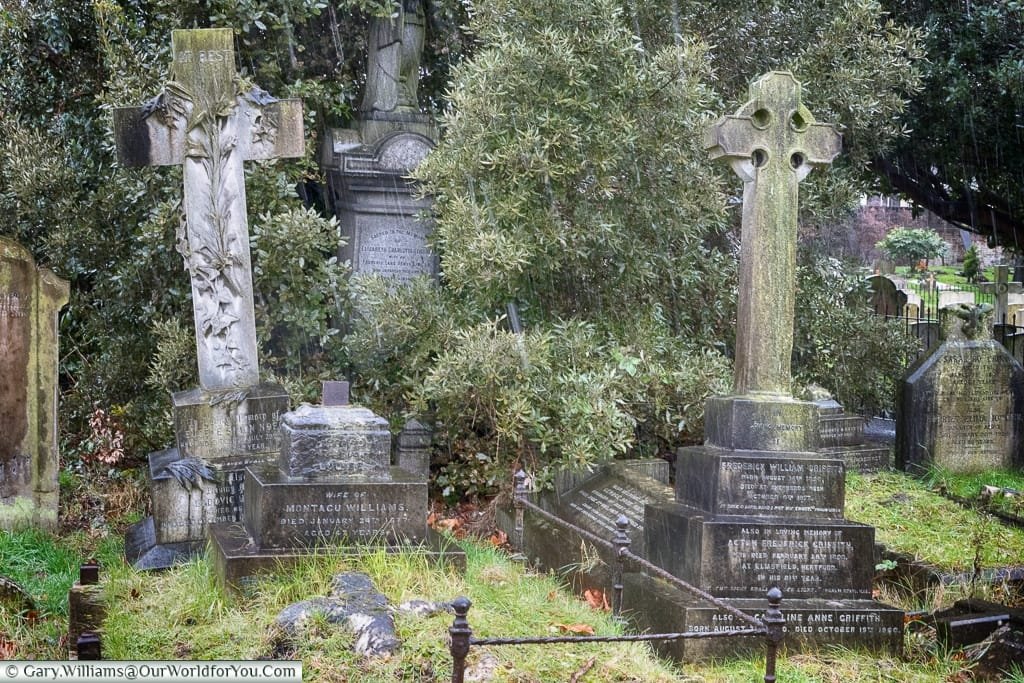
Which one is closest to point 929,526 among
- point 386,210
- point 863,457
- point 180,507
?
point 863,457

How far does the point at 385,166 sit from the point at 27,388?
469cm

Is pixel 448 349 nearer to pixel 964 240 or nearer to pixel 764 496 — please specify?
pixel 764 496

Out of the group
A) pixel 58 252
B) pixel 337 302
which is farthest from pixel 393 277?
pixel 58 252

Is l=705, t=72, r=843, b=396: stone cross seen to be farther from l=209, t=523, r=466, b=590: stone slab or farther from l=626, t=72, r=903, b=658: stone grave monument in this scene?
l=209, t=523, r=466, b=590: stone slab

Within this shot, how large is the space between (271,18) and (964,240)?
38.3 m

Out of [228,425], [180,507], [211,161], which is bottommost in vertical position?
[180,507]

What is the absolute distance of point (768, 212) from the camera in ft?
22.8

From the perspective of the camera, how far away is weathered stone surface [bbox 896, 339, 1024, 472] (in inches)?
431

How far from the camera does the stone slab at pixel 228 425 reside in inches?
316

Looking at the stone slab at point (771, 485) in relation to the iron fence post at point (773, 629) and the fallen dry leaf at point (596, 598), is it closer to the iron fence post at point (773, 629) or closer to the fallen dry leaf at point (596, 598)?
the fallen dry leaf at point (596, 598)

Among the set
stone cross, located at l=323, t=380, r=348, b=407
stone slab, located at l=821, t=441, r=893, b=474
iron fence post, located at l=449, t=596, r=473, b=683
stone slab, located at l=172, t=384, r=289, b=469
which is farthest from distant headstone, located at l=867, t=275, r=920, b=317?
iron fence post, located at l=449, t=596, r=473, b=683

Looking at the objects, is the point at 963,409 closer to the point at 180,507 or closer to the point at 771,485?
the point at 771,485

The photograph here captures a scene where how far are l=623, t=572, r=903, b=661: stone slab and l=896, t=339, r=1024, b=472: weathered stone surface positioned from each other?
16.7ft

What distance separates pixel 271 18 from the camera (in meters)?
10.9
